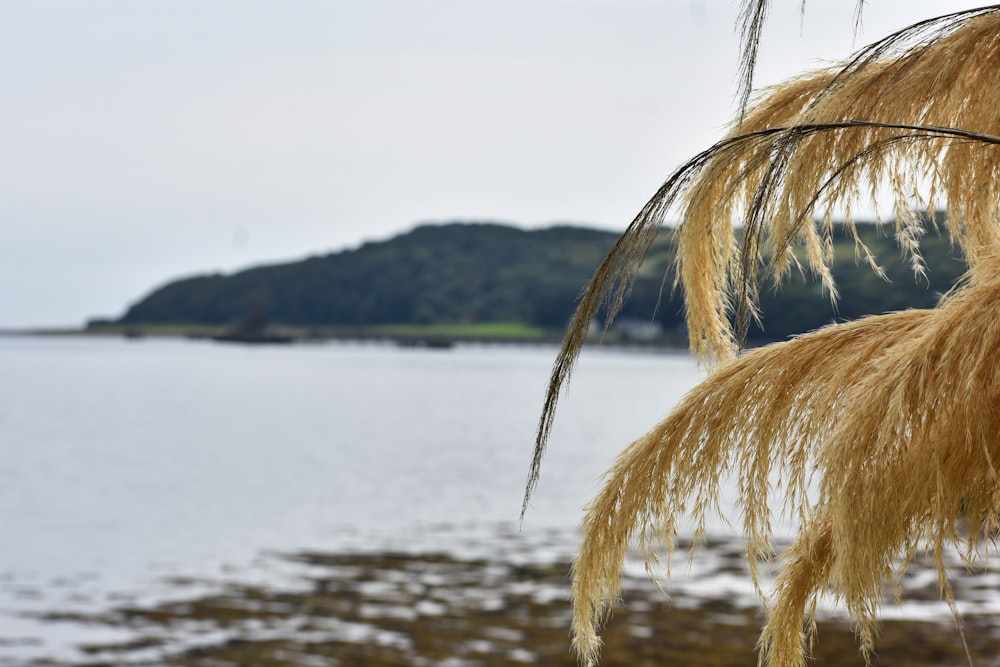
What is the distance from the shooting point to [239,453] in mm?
53719

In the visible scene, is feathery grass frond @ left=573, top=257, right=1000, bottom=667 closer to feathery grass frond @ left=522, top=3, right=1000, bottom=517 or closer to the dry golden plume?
the dry golden plume

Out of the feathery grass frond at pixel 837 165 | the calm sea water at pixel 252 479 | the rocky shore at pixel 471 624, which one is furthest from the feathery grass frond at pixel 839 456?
the rocky shore at pixel 471 624

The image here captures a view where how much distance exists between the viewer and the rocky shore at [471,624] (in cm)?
1698

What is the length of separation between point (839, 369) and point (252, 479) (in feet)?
135

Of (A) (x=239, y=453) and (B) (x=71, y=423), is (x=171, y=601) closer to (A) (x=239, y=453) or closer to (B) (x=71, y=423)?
(A) (x=239, y=453)

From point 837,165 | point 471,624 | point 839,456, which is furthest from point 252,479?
point 839,456

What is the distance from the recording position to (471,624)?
19062mm

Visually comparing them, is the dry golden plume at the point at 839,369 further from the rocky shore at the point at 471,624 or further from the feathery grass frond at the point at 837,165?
the rocky shore at the point at 471,624

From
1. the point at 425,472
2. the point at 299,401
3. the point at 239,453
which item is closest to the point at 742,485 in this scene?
the point at 425,472

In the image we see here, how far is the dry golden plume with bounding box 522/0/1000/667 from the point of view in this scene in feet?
11.9

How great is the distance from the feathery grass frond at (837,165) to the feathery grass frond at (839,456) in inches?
13.7

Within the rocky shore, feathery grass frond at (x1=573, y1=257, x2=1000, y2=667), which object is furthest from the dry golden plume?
the rocky shore

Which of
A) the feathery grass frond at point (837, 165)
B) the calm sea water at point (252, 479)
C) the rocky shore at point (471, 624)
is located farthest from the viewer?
the calm sea water at point (252, 479)

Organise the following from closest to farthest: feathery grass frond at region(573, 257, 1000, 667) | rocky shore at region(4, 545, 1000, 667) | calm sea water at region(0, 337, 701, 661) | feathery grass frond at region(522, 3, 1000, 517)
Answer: feathery grass frond at region(573, 257, 1000, 667), feathery grass frond at region(522, 3, 1000, 517), rocky shore at region(4, 545, 1000, 667), calm sea water at region(0, 337, 701, 661)
